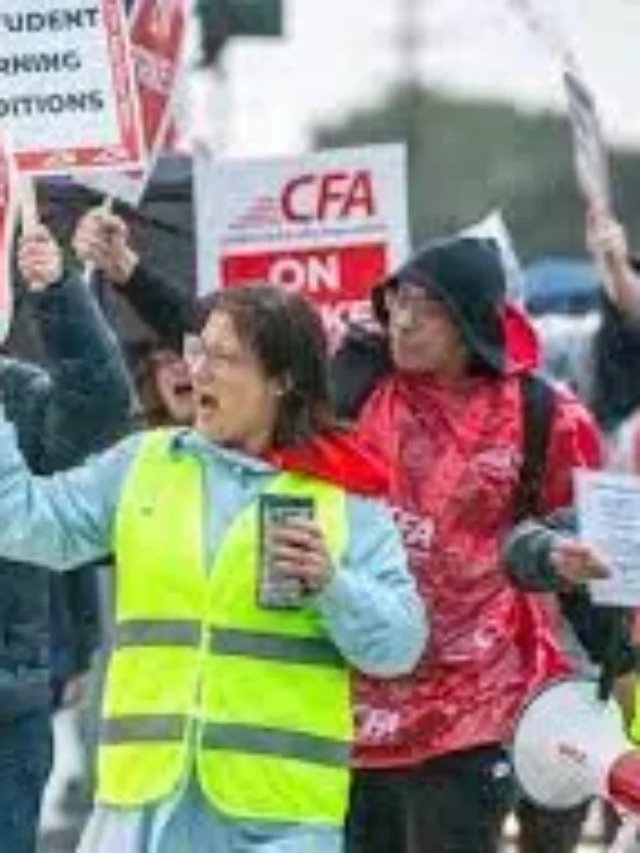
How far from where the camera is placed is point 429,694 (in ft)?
29.5

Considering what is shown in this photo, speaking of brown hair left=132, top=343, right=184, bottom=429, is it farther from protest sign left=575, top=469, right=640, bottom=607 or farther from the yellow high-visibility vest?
the yellow high-visibility vest

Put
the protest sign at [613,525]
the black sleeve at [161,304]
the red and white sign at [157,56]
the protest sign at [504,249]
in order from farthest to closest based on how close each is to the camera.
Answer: the red and white sign at [157,56], the protest sign at [504,249], the black sleeve at [161,304], the protest sign at [613,525]

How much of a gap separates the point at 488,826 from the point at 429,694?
32 centimetres

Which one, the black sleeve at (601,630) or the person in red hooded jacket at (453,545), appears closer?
the black sleeve at (601,630)

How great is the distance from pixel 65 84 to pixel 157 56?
1.08 meters

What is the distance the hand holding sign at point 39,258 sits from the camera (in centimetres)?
830

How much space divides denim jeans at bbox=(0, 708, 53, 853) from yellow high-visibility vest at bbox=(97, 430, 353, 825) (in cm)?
103

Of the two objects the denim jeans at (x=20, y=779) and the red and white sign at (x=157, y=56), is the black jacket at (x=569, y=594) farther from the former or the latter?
the red and white sign at (x=157, y=56)

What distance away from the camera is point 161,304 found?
9273 mm

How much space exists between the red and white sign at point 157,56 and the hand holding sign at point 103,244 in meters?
1.05

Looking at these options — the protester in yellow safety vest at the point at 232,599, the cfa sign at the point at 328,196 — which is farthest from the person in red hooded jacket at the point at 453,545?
the cfa sign at the point at 328,196

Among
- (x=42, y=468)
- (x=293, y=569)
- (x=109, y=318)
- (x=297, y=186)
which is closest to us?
(x=293, y=569)

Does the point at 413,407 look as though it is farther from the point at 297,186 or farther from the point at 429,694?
the point at 297,186

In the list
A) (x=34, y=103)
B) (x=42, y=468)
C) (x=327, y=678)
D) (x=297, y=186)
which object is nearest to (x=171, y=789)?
(x=327, y=678)
